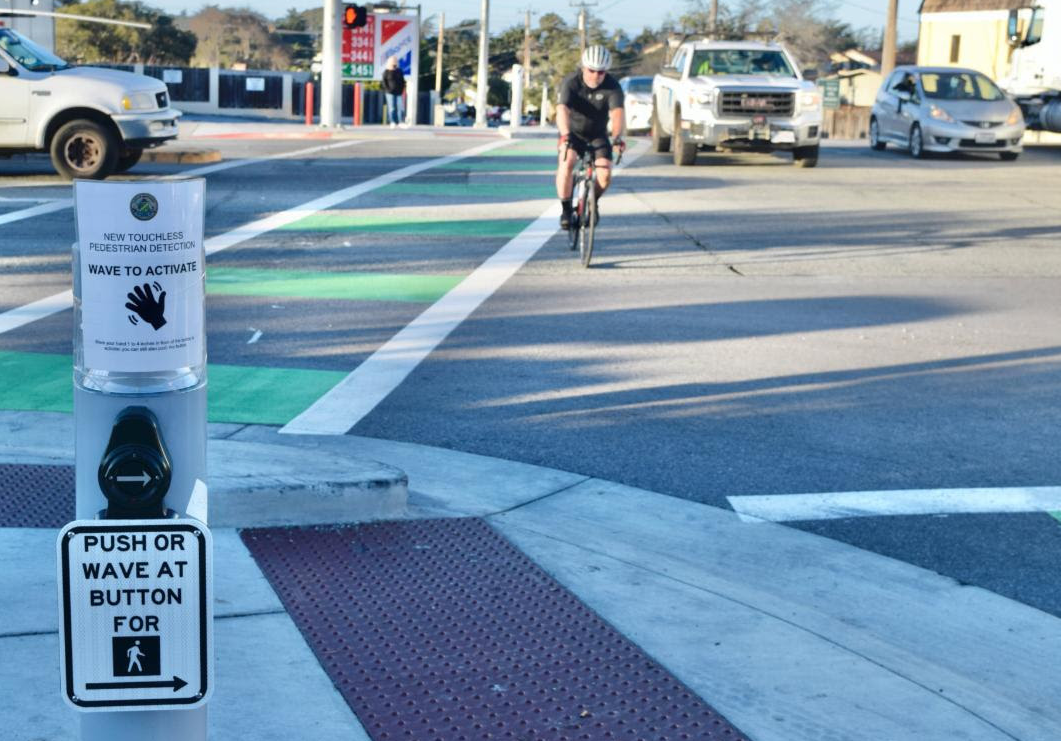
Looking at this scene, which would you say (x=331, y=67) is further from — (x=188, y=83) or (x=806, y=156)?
(x=188, y=83)

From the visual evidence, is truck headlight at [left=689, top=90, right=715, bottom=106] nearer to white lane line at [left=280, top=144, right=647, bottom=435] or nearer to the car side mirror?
the car side mirror

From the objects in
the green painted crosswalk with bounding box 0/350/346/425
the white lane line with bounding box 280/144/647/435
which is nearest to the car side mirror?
the white lane line with bounding box 280/144/647/435

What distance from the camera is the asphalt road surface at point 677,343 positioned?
6.62 m

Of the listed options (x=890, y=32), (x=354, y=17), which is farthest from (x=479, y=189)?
(x=890, y=32)

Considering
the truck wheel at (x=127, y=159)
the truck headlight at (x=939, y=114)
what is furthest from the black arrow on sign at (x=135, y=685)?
the truck headlight at (x=939, y=114)

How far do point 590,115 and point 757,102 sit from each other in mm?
10997

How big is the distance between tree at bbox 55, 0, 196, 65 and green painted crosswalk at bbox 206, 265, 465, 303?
215 ft

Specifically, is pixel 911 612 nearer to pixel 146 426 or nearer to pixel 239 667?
pixel 239 667

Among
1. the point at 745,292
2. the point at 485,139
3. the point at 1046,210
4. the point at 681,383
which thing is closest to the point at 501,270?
the point at 745,292

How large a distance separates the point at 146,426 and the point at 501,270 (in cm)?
1024

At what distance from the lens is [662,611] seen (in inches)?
189

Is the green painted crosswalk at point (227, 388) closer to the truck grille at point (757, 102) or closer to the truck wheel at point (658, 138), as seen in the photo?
the truck grille at point (757, 102)

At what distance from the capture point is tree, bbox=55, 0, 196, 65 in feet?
248

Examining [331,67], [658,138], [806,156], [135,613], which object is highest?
[331,67]
